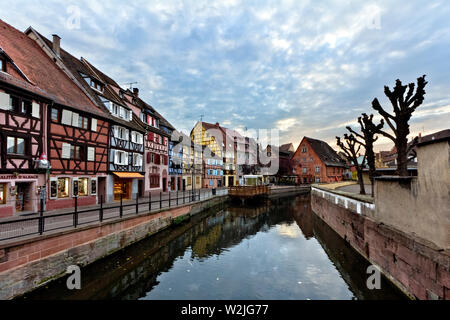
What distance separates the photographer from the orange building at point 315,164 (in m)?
58.4

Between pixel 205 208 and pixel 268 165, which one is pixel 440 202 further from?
pixel 268 165

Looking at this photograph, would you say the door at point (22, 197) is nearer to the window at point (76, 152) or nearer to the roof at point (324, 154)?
the window at point (76, 152)

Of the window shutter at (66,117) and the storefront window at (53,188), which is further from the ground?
the window shutter at (66,117)

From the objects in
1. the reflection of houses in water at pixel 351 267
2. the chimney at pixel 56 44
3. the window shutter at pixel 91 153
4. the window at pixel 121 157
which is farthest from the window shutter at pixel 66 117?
the reflection of houses in water at pixel 351 267

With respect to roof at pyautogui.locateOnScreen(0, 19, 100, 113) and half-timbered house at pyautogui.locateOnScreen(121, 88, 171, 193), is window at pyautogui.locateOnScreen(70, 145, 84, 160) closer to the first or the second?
roof at pyautogui.locateOnScreen(0, 19, 100, 113)

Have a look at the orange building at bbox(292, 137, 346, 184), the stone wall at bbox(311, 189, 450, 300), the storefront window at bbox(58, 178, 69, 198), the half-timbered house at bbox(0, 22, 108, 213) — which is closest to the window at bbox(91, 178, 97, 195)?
the half-timbered house at bbox(0, 22, 108, 213)

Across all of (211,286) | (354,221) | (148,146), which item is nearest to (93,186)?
(148,146)

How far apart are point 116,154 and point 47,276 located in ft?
47.2

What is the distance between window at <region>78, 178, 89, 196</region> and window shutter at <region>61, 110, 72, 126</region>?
444 centimetres

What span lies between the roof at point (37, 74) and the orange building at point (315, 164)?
2134 inches

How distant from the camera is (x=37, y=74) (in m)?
15.3

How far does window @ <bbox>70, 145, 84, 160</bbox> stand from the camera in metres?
16.8

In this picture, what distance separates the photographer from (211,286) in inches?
339

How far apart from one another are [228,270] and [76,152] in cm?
1471
